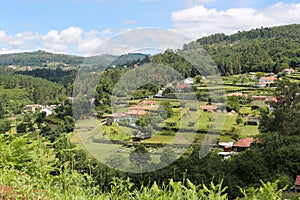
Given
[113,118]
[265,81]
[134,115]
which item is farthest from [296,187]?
[265,81]

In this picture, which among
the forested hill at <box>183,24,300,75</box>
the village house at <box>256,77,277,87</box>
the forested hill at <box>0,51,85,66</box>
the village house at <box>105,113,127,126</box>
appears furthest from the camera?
the forested hill at <box>0,51,85,66</box>

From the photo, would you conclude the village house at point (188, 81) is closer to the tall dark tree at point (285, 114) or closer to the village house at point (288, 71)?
the tall dark tree at point (285, 114)

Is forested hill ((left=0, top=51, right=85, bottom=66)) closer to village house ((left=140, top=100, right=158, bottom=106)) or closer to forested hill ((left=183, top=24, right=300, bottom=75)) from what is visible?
forested hill ((left=183, top=24, right=300, bottom=75))

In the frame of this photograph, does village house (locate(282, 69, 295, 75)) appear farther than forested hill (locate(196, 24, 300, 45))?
No

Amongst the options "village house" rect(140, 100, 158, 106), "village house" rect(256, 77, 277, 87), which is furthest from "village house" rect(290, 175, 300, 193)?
"village house" rect(256, 77, 277, 87)

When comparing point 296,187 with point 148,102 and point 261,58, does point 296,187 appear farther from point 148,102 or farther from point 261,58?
point 261,58

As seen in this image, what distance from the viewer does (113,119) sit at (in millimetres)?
5680

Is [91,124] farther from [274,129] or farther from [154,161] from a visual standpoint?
[274,129]

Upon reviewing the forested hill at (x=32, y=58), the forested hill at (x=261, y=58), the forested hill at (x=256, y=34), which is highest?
the forested hill at (x=256, y=34)

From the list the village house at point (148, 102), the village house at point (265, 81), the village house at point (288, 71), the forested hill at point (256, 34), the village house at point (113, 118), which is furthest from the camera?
the forested hill at point (256, 34)

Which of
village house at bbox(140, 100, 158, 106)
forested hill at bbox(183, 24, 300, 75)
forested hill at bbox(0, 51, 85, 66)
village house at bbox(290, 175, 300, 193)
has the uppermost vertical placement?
forested hill at bbox(0, 51, 85, 66)

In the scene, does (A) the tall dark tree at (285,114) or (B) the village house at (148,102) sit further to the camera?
(A) the tall dark tree at (285,114)

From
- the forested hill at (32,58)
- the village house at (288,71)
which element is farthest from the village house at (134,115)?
the forested hill at (32,58)

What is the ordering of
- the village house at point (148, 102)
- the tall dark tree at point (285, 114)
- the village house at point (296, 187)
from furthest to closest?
1. the tall dark tree at point (285, 114)
2. the village house at point (296, 187)
3. the village house at point (148, 102)
